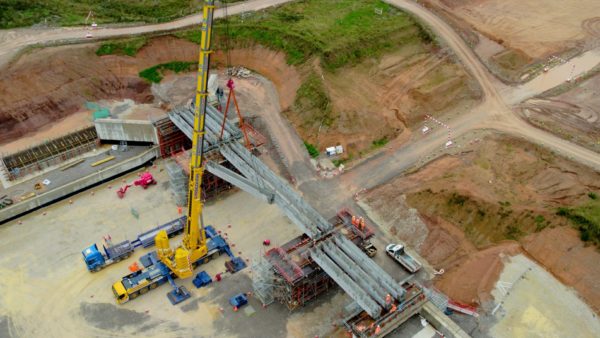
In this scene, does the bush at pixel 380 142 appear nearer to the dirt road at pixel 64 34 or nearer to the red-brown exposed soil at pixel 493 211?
the red-brown exposed soil at pixel 493 211

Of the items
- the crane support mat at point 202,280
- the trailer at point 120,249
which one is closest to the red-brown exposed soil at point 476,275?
the crane support mat at point 202,280

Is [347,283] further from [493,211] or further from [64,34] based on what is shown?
[64,34]

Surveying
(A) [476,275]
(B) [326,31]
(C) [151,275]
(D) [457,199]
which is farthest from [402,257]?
(B) [326,31]

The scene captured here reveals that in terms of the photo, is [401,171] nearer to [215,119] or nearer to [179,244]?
[215,119]

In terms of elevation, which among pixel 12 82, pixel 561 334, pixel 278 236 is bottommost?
pixel 561 334

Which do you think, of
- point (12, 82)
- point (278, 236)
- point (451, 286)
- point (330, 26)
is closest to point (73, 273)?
point (278, 236)

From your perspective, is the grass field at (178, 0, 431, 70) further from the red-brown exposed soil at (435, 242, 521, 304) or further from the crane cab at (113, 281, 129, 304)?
the crane cab at (113, 281, 129, 304)
